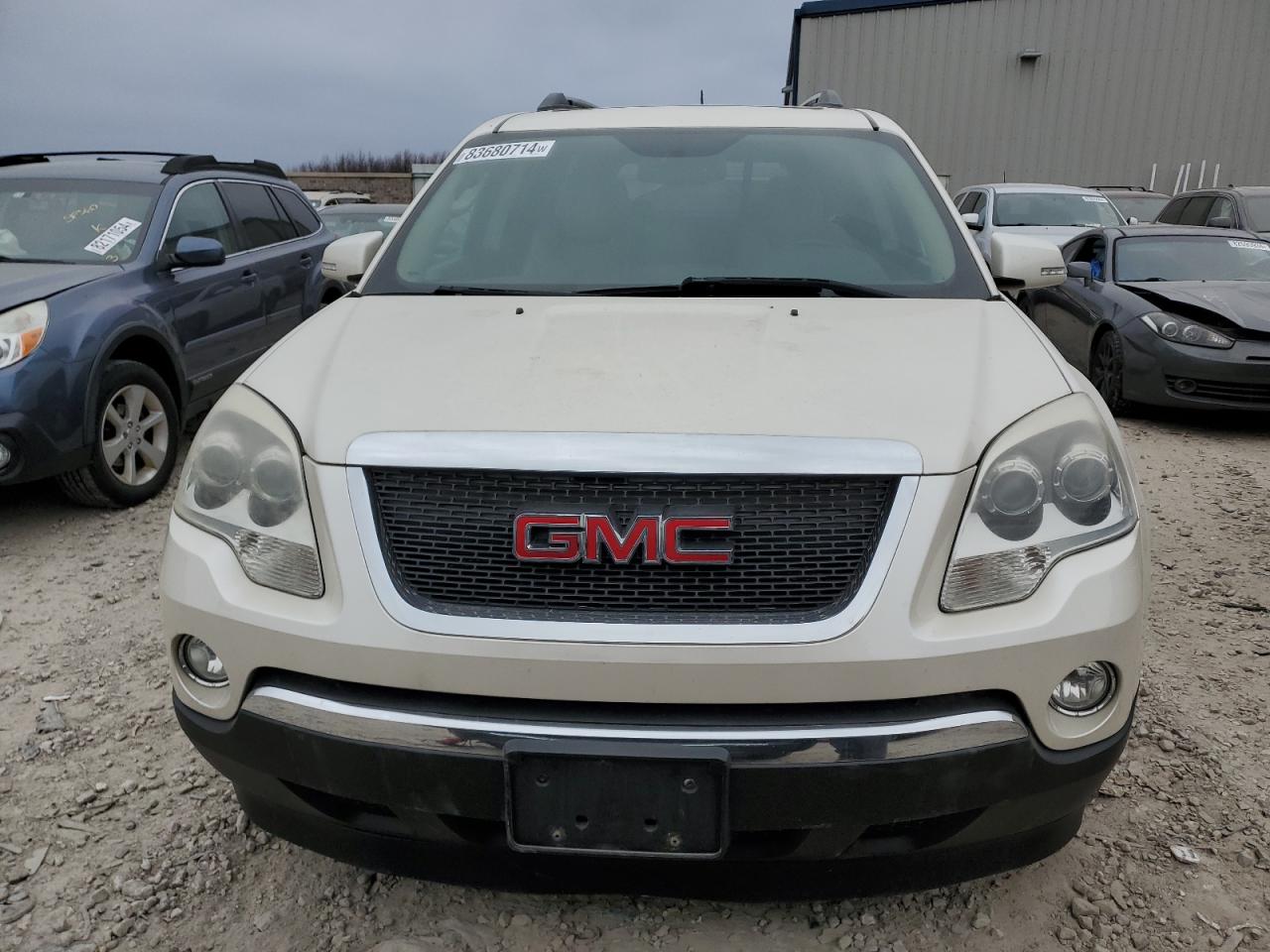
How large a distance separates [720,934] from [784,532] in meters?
0.92

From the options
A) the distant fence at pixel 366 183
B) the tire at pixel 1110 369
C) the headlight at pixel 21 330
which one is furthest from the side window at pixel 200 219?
the distant fence at pixel 366 183

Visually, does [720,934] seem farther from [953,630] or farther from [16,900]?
[16,900]

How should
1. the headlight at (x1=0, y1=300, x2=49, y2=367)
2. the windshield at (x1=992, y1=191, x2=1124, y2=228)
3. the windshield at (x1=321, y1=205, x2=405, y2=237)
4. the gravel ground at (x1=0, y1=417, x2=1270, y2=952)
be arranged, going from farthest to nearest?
the windshield at (x1=321, y1=205, x2=405, y2=237) → the windshield at (x1=992, y1=191, x2=1124, y2=228) → the headlight at (x1=0, y1=300, x2=49, y2=367) → the gravel ground at (x1=0, y1=417, x2=1270, y2=952)

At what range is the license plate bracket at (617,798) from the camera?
1.57m

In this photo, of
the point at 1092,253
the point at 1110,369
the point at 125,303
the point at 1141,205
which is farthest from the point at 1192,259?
the point at 1141,205

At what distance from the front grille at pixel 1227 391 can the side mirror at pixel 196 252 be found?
5699 millimetres

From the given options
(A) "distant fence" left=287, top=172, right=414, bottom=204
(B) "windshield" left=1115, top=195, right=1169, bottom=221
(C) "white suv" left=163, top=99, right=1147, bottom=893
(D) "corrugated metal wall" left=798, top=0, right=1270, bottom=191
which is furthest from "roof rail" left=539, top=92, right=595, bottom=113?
(A) "distant fence" left=287, top=172, right=414, bottom=204

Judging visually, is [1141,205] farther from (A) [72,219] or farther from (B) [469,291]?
(B) [469,291]

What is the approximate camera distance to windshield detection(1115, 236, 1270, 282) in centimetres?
713

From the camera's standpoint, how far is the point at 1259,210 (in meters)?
10.3

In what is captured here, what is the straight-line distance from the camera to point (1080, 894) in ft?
6.98

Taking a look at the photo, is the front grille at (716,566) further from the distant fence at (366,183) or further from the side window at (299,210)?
the distant fence at (366,183)

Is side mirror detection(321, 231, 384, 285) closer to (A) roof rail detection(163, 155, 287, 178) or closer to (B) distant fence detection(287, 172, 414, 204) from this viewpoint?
(A) roof rail detection(163, 155, 287, 178)

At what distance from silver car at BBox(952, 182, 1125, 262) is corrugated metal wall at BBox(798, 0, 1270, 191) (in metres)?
10.1
